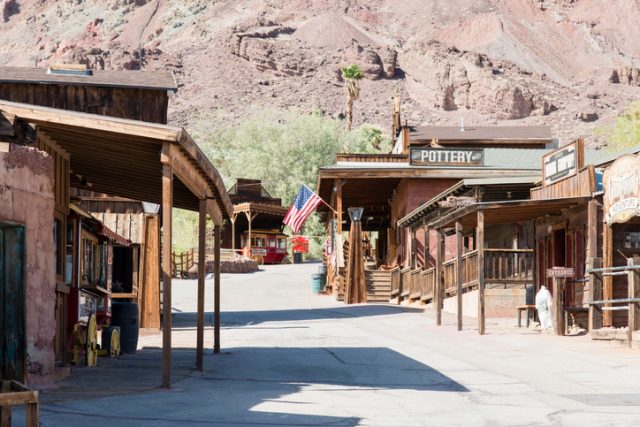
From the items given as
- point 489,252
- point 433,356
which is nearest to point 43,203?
point 433,356

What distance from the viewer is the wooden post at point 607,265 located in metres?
20.6

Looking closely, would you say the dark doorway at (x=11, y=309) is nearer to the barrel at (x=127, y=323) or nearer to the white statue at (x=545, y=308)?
the barrel at (x=127, y=323)

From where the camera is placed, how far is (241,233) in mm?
77125

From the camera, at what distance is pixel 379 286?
119 feet

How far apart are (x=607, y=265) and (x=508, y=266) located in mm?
7625

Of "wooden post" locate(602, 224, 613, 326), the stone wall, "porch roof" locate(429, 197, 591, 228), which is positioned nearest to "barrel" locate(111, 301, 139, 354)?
the stone wall

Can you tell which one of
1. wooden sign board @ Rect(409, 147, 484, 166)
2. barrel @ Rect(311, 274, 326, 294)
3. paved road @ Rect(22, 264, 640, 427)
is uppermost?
wooden sign board @ Rect(409, 147, 484, 166)

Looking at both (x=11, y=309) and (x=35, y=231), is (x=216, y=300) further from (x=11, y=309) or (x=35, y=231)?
(x=11, y=309)

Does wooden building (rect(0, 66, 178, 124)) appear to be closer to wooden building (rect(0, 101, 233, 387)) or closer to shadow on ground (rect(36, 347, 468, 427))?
wooden building (rect(0, 101, 233, 387))

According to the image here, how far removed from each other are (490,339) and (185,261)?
39.0 meters

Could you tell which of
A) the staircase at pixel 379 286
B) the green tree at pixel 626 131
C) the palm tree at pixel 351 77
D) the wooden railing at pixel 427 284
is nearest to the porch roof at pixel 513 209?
the wooden railing at pixel 427 284

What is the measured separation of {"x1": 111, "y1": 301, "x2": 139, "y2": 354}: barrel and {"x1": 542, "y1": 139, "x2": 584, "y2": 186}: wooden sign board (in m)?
10.1

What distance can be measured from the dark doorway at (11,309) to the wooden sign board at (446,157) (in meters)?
25.5

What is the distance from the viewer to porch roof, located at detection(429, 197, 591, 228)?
2150 cm
